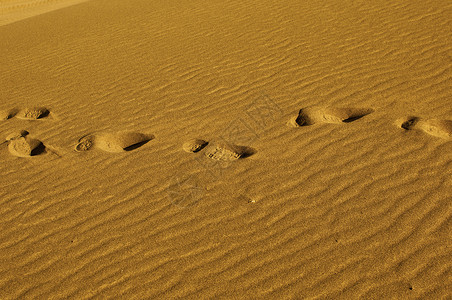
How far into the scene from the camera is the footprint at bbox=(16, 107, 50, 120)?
4520 mm

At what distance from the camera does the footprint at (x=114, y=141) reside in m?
3.89

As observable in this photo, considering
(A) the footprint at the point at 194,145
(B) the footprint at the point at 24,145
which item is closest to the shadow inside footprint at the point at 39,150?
(B) the footprint at the point at 24,145

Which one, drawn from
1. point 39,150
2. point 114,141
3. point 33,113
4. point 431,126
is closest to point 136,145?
point 114,141

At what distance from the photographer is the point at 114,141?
3.97 m

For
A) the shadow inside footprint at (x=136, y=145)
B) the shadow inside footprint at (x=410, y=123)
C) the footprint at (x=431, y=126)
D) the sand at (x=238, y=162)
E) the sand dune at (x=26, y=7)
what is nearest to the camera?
the sand at (x=238, y=162)

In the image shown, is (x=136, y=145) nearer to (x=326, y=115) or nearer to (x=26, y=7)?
(x=326, y=115)

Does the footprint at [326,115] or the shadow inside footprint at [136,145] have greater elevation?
the shadow inside footprint at [136,145]

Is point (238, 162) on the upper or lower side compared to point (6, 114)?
lower

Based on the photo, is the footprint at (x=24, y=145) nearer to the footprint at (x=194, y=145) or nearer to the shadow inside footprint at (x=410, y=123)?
the footprint at (x=194, y=145)

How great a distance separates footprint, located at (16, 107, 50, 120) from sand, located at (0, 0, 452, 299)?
2 centimetres

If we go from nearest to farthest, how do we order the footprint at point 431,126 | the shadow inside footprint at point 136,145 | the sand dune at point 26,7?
the footprint at point 431,126
the shadow inside footprint at point 136,145
the sand dune at point 26,7

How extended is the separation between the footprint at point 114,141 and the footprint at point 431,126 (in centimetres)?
257

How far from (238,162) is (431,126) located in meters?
1.89

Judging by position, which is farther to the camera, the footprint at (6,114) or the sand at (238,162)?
the footprint at (6,114)
